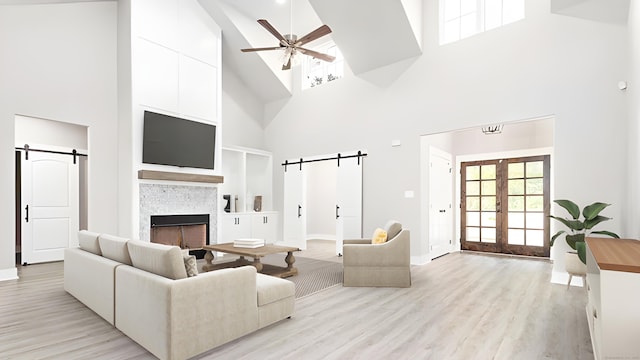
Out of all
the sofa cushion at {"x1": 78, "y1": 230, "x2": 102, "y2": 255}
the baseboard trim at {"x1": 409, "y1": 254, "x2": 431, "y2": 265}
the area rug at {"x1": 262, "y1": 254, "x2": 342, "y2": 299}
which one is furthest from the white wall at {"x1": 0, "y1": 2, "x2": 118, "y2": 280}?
the baseboard trim at {"x1": 409, "y1": 254, "x2": 431, "y2": 265}

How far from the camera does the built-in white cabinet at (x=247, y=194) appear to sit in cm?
750

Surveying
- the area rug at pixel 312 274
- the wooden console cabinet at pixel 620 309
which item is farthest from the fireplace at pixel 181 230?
the wooden console cabinet at pixel 620 309

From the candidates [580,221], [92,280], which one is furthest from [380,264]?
[92,280]

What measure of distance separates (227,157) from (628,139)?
7.24m

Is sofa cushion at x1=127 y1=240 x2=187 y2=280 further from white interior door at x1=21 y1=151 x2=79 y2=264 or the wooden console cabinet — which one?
white interior door at x1=21 y1=151 x2=79 y2=264

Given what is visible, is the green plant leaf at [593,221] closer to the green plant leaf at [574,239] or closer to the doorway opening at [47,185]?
the green plant leaf at [574,239]

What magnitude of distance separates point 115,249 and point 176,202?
127 inches

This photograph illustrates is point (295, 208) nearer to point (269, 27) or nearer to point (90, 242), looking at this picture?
point (269, 27)

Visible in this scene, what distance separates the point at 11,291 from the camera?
13.8 ft

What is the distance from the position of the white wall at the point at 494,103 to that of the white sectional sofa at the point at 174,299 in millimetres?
3892

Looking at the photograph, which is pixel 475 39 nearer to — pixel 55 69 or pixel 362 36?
pixel 362 36

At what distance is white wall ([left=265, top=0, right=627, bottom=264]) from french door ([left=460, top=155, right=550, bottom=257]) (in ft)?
7.27

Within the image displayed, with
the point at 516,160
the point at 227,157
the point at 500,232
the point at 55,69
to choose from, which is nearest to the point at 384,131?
the point at 516,160

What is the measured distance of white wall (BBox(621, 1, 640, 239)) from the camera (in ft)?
10.4
